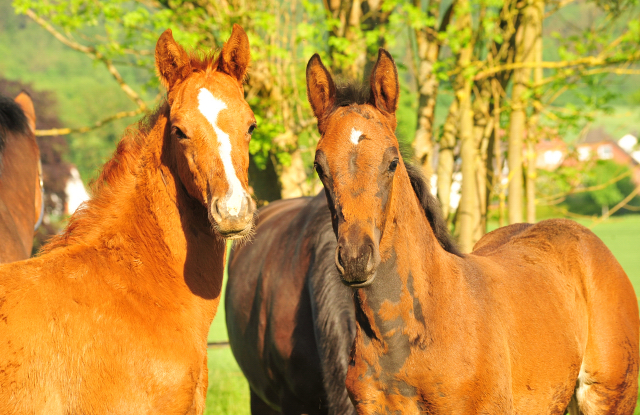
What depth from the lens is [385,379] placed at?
104 inches

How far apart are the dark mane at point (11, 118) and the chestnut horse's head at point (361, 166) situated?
302cm

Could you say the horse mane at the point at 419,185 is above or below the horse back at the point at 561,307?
above

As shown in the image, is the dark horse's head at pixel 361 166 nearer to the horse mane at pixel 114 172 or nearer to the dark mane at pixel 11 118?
the horse mane at pixel 114 172

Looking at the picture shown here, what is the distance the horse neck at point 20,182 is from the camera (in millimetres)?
4500

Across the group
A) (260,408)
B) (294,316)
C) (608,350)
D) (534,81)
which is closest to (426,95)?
(534,81)

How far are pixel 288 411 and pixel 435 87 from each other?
165 inches

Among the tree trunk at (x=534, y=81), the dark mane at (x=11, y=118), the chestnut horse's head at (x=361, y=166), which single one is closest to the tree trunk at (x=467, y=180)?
the tree trunk at (x=534, y=81)

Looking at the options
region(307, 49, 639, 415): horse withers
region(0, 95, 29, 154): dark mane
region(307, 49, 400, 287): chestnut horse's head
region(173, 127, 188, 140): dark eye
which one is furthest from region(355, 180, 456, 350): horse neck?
region(0, 95, 29, 154): dark mane

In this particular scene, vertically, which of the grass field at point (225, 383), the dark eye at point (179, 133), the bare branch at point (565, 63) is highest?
the bare branch at point (565, 63)

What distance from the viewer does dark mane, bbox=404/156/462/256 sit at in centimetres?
303

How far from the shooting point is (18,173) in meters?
4.71

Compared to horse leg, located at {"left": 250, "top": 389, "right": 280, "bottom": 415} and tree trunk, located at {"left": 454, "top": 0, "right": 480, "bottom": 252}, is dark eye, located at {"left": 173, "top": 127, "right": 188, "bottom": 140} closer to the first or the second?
horse leg, located at {"left": 250, "top": 389, "right": 280, "bottom": 415}

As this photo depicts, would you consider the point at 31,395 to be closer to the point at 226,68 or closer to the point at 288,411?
the point at 226,68

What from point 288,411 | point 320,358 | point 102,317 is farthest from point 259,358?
point 102,317
